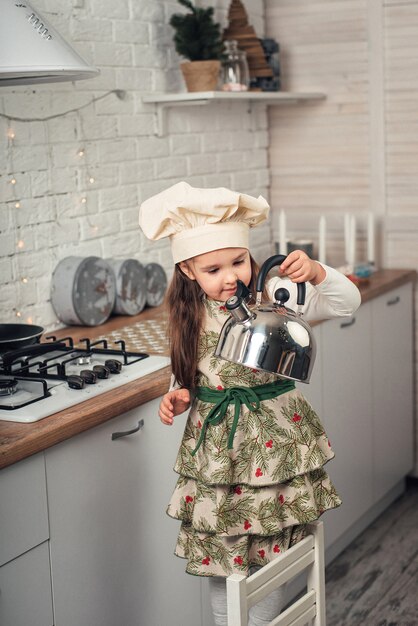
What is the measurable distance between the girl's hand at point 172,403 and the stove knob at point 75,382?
289 millimetres

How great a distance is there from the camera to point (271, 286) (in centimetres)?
205

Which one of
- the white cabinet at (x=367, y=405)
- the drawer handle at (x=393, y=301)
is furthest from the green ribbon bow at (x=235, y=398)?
the drawer handle at (x=393, y=301)

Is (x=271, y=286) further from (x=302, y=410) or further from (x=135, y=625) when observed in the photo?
(x=135, y=625)

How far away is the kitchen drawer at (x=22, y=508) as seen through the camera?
5.76ft

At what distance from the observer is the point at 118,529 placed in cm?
211

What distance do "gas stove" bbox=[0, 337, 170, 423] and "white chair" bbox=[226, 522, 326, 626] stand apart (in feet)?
1.90

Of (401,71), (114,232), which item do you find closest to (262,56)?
(401,71)

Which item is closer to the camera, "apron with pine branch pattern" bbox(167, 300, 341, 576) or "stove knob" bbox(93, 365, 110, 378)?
"apron with pine branch pattern" bbox(167, 300, 341, 576)

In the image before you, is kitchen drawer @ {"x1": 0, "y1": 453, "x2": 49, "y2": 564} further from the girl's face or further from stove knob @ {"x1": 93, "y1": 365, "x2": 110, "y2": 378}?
the girl's face

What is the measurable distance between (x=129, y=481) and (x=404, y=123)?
2133mm

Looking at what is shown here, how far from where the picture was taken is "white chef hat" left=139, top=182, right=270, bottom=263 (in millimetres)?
1745

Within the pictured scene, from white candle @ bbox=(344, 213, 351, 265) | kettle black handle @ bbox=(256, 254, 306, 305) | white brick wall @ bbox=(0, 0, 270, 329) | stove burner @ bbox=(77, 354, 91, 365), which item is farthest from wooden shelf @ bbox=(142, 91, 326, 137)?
kettle black handle @ bbox=(256, 254, 306, 305)

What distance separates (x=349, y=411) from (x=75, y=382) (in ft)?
4.78

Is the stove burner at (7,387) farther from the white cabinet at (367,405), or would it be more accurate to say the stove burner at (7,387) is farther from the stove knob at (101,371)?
the white cabinet at (367,405)
